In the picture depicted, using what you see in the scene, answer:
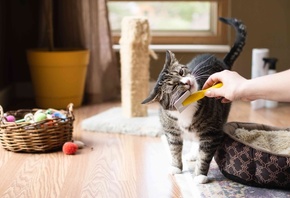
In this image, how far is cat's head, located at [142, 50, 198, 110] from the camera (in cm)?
158

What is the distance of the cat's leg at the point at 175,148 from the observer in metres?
1.75

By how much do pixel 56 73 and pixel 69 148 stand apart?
102cm

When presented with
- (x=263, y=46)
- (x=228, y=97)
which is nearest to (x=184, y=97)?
(x=228, y=97)

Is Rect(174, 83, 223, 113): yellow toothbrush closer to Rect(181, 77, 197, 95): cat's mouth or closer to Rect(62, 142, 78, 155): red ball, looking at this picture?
Rect(181, 77, 197, 95): cat's mouth

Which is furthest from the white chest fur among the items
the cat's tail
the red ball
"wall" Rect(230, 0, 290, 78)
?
"wall" Rect(230, 0, 290, 78)

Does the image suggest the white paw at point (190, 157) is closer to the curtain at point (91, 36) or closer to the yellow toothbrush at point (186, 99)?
the yellow toothbrush at point (186, 99)

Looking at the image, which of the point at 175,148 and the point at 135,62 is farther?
the point at 135,62

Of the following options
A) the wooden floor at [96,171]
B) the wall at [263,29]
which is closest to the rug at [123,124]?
the wooden floor at [96,171]

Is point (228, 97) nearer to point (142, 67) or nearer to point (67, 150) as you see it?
point (67, 150)

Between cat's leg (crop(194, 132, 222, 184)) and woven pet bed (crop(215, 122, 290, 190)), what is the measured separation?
4cm

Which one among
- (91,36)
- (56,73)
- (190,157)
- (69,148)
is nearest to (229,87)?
(190,157)

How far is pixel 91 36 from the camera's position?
10.4 ft

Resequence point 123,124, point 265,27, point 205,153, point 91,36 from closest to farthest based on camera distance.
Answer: point 205,153, point 123,124, point 91,36, point 265,27

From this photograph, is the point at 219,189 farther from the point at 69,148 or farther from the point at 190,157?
the point at 69,148
